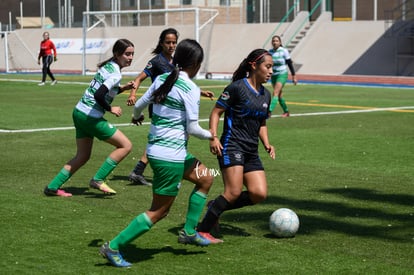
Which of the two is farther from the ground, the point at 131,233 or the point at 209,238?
the point at 131,233

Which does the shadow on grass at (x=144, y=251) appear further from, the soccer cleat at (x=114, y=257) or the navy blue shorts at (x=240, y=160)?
the navy blue shorts at (x=240, y=160)

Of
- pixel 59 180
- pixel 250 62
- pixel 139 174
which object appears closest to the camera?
pixel 250 62

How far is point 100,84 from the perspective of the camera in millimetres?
9594

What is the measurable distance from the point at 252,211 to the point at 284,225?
1368 millimetres

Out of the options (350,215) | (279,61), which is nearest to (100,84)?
(350,215)

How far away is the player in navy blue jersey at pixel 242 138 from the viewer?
7520 millimetres

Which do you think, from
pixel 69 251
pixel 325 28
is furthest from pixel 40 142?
pixel 325 28

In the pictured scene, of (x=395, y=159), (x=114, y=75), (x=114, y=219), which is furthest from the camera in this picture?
(x=395, y=159)

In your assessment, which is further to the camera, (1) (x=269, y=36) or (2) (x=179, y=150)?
(1) (x=269, y=36)

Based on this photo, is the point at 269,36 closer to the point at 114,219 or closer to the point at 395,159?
the point at 395,159

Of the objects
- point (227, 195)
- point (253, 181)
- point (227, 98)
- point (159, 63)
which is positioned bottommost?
point (227, 195)

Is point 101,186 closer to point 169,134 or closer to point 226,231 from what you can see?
point 226,231

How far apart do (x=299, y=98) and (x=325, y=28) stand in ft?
56.5

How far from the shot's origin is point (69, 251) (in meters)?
7.20
